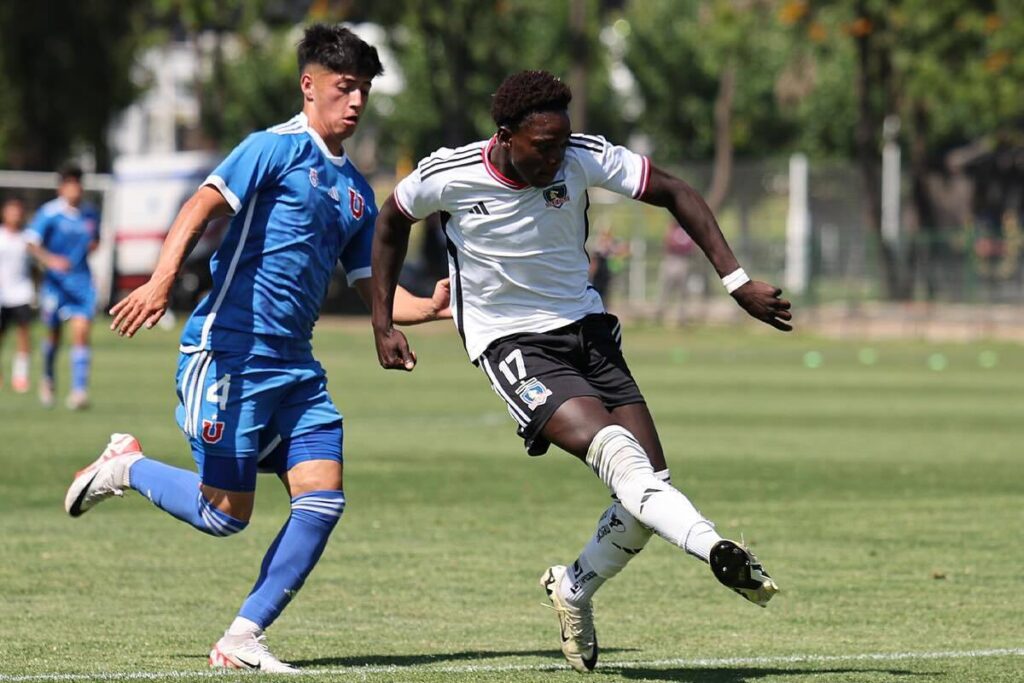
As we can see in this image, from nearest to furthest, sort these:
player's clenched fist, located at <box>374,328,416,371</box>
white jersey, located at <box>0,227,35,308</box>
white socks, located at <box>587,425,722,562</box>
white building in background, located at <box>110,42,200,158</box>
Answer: white socks, located at <box>587,425,722,562</box>, player's clenched fist, located at <box>374,328,416,371</box>, white jersey, located at <box>0,227,35,308</box>, white building in background, located at <box>110,42,200,158</box>

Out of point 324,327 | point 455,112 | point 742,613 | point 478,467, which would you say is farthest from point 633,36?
point 742,613

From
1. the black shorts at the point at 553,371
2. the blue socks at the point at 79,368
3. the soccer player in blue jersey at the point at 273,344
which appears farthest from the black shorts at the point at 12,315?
the black shorts at the point at 553,371

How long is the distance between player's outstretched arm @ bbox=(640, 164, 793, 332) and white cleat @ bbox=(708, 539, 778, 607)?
3.16 feet

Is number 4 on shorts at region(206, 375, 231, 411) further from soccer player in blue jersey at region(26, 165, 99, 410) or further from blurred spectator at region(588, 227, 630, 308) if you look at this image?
blurred spectator at region(588, 227, 630, 308)

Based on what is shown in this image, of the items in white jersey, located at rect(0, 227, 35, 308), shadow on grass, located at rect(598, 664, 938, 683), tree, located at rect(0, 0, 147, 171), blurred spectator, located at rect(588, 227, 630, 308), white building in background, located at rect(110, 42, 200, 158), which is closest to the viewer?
shadow on grass, located at rect(598, 664, 938, 683)

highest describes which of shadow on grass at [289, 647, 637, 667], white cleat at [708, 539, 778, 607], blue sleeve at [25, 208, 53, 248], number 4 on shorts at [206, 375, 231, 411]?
number 4 on shorts at [206, 375, 231, 411]

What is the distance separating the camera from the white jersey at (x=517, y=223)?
22.6 ft

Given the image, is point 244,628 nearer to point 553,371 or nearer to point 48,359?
point 553,371

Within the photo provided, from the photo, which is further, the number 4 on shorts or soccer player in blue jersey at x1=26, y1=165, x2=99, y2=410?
soccer player in blue jersey at x1=26, y1=165, x2=99, y2=410

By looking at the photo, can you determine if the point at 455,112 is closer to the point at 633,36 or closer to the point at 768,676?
the point at 633,36

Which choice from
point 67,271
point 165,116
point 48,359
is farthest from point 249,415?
point 165,116

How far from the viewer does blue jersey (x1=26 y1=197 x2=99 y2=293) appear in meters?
19.8

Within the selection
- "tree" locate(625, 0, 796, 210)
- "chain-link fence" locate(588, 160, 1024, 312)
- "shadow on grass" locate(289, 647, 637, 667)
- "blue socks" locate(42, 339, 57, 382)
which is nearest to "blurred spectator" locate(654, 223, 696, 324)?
"chain-link fence" locate(588, 160, 1024, 312)

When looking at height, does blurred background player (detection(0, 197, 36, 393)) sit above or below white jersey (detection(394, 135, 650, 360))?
below
